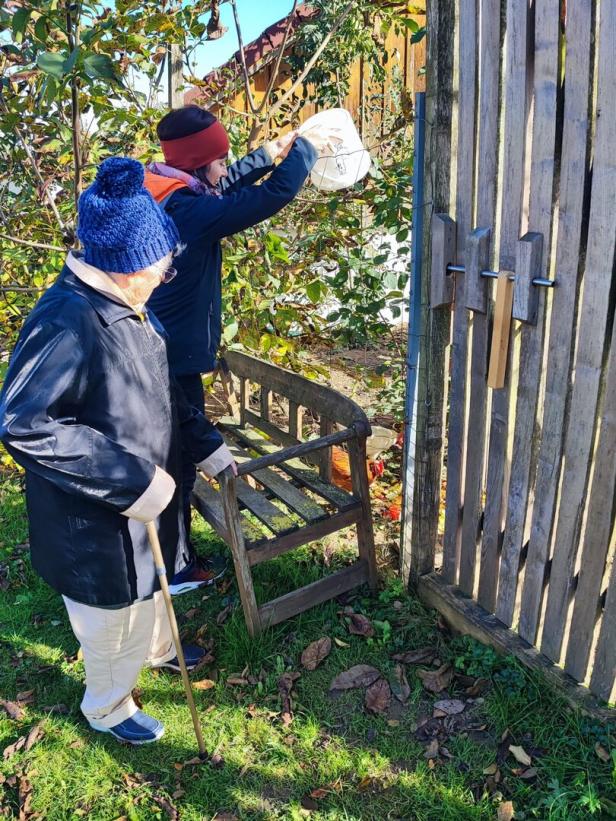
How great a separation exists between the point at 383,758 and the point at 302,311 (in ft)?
10.7

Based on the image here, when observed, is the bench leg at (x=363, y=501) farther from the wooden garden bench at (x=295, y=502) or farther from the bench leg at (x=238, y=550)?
the bench leg at (x=238, y=550)

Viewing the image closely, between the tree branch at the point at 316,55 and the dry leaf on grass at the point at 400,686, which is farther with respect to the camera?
the tree branch at the point at 316,55

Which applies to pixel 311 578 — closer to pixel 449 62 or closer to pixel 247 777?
pixel 247 777

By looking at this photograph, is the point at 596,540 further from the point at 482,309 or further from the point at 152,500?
the point at 152,500

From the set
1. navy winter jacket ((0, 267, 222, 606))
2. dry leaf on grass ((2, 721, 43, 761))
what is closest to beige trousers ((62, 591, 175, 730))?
navy winter jacket ((0, 267, 222, 606))

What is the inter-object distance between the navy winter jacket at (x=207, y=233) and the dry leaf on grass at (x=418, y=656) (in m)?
1.61

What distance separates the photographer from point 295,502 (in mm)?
3309

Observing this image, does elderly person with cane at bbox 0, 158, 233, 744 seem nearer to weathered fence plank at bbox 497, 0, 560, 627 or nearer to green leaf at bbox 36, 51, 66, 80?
green leaf at bbox 36, 51, 66, 80

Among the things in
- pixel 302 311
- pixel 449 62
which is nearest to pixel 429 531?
pixel 449 62

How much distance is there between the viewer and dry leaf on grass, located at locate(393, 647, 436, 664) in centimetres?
297

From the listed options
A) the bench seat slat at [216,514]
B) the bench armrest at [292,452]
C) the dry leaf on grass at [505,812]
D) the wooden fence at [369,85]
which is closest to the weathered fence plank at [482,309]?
the bench armrest at [292,452]

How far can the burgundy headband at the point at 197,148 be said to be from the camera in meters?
3.03

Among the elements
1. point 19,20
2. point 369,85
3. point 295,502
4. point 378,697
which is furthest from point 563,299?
point 369,85

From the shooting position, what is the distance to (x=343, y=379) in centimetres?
623
